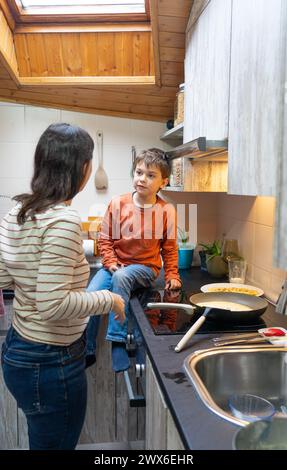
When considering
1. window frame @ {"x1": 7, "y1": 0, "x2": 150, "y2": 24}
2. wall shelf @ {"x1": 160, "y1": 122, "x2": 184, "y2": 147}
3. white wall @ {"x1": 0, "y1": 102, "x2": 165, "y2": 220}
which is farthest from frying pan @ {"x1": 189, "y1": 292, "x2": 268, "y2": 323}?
window frame @ {"x1": 7, "y1": 0, "x2": 150, "y2": 24}

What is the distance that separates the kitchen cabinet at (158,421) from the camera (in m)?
0.92

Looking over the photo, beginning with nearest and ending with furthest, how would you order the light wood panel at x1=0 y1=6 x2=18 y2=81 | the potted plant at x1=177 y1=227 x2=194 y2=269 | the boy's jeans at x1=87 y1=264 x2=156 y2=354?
1. the boy's jeans at x1=87 y1=264 x2=156 y2=354
2. the light wood panel at x1=0 y1=6 x2=18 y2=81
3. the potted plant at x1=177 y1=227 x2=194 y2=269

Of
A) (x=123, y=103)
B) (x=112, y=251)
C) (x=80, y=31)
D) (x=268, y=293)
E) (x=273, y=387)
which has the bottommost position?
(x=273, y=387)

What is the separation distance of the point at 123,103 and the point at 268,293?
1.40 m

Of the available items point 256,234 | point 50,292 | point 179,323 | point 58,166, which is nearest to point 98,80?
point 256,234

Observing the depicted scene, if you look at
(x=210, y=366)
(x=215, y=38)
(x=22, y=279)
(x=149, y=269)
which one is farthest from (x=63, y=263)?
(x=215, y=38)

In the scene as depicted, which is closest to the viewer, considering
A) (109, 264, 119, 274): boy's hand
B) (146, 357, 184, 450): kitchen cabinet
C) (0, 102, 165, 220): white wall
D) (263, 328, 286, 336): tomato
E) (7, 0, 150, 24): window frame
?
(146, 357, 184, 450): kitchen cabinet

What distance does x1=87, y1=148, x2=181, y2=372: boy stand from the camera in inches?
72.8

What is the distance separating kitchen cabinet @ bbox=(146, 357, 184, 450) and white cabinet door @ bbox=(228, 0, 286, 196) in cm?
58

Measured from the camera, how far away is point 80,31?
6.83 ft

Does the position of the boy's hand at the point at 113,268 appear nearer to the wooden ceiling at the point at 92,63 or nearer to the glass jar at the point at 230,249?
the glass jar at the point at 230,249

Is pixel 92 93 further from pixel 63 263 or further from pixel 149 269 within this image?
pixel 63 263

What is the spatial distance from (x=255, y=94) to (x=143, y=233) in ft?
3.11

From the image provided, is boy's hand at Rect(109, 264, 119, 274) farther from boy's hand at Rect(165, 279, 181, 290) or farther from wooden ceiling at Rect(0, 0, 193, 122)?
wooden ceiling at Rect(0, 0, 193, 122)
